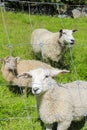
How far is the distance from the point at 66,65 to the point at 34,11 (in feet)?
24.1

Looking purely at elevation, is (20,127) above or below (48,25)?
above

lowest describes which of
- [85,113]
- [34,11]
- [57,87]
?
[34,11]

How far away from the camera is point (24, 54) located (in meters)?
8.28

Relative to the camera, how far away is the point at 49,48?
26.3ft

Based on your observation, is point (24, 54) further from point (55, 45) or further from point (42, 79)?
point (42, 79)

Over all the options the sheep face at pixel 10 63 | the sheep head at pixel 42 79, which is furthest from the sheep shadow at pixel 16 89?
the sheep head at pixel 42 79

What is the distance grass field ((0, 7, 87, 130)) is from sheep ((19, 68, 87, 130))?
1.24ft

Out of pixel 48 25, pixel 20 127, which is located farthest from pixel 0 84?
pixel 48 25

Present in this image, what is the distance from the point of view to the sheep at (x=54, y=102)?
478 cm

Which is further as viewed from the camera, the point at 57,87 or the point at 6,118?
the point at 6,118

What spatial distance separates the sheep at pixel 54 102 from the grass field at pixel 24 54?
378 millimetres

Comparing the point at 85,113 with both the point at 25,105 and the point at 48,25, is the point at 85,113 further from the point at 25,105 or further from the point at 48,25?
the point at 48,25

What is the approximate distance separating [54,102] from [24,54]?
348 cm

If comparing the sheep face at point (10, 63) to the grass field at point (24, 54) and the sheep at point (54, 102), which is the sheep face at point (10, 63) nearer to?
the grass field at point (24, 54)
